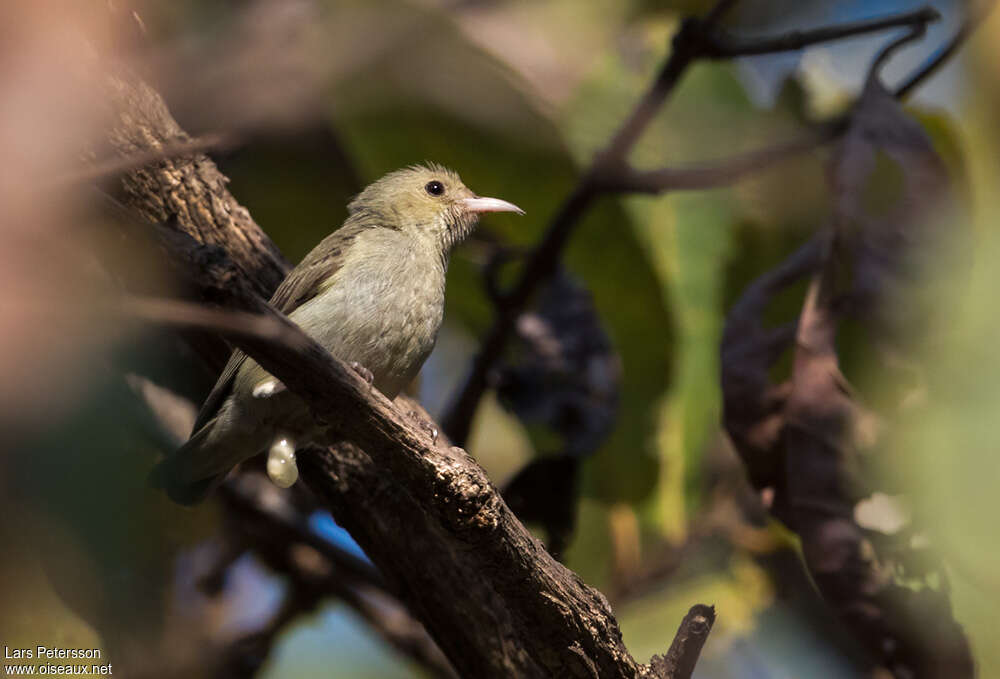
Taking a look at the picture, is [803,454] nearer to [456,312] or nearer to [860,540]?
[860,540]

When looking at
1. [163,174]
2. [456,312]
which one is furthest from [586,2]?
[163,174]

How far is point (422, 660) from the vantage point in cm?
451

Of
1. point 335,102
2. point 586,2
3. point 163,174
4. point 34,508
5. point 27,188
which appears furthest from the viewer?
point 586,2

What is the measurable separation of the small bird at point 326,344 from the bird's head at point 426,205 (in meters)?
0.24

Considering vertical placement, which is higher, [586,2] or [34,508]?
[586,2]

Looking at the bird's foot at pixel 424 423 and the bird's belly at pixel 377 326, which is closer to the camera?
the bird's foot at pixel 424 423

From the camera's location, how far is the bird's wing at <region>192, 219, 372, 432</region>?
3.35 metres

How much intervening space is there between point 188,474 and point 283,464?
0.40m

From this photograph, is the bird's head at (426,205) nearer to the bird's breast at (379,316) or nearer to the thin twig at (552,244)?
the thin twig at (552,244)

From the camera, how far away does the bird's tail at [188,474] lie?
341 cm

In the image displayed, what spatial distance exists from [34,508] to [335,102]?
3.42 meters

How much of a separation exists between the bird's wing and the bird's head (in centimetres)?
33

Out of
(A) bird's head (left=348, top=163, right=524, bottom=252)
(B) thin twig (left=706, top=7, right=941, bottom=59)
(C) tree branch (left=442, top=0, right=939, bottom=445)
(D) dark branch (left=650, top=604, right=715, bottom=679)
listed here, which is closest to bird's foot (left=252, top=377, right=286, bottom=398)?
(A) bird's head (left=348, top=163, right=524, bottom=252)

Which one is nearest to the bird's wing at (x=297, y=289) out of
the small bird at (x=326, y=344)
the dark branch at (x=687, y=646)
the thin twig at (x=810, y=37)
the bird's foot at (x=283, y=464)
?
the small bird at (x=326, y=344)
